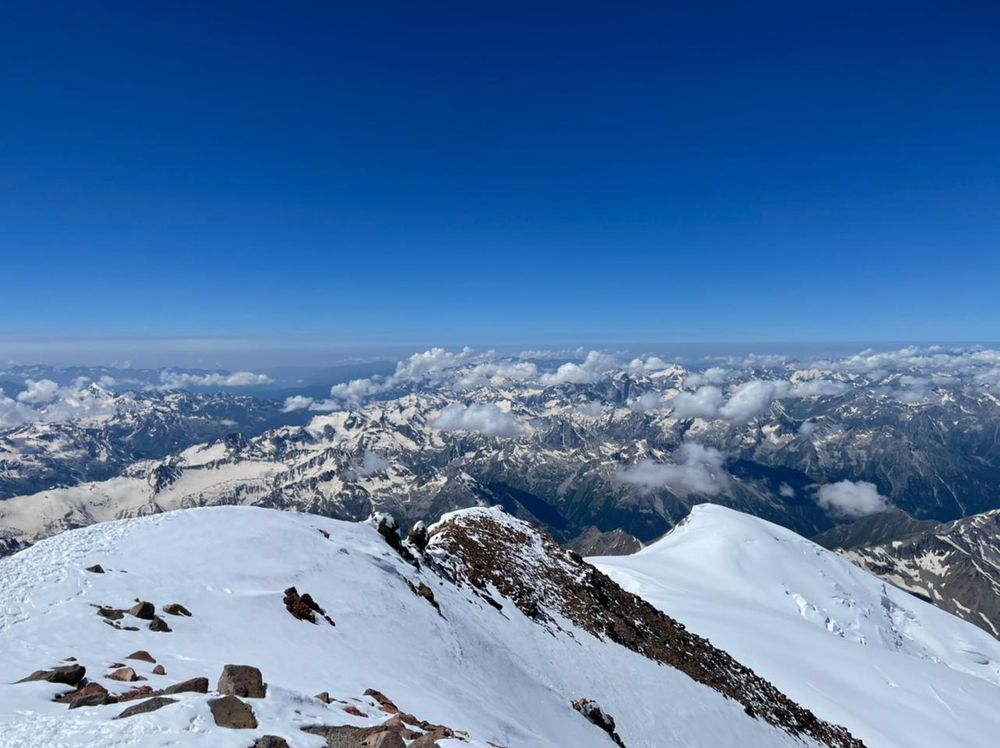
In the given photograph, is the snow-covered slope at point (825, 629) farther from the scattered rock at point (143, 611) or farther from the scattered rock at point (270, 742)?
the scattered rock at point (143, 611)

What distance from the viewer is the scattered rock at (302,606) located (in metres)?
19.5

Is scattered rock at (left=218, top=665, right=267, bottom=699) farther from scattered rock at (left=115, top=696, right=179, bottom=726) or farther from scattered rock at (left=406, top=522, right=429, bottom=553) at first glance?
scattered rock at (left=406, top=522, right=429, bottom=553)

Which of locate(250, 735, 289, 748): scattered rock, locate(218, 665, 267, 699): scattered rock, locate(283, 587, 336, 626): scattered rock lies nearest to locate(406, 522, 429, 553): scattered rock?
locate(283, 587, 336, 626): scattered rock

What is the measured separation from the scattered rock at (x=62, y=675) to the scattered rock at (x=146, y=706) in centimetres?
330

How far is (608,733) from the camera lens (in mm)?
23594

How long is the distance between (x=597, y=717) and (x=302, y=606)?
49.2ft

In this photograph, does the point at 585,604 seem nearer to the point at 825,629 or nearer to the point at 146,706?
the point at 146,706

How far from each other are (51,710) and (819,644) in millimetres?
86157

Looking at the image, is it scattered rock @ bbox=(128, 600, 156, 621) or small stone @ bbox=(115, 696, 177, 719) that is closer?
small stone @ bbox=(115, 696, 177, 719)

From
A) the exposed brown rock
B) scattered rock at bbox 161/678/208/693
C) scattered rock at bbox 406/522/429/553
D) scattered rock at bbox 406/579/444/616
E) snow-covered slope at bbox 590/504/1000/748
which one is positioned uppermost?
scattered rock at bbox 161/678/208/693

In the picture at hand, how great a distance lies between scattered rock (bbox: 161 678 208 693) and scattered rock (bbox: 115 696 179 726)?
1.16 m

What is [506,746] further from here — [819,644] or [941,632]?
[941,632]

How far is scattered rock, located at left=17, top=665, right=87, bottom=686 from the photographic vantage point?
1113 cm

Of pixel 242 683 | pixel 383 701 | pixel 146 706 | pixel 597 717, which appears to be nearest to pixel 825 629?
pixel 597 717
